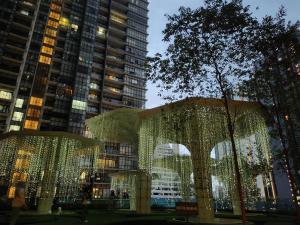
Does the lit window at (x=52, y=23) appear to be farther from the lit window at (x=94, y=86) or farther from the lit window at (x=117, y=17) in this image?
the lit window at (x=117, y=17)

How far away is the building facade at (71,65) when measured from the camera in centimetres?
4272

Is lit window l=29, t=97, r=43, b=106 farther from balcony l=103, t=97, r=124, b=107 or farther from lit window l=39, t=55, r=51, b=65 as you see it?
balcony l=103, t=97, r=124, b=107

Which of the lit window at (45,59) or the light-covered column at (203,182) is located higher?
the lit window at (45,59)

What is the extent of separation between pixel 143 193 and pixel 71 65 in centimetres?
3911

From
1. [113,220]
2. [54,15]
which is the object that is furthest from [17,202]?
[54,15]

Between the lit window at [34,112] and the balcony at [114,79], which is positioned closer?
the lit window at [34,112]

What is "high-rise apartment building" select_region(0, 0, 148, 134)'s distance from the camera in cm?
4266

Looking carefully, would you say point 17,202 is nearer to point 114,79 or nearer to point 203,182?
point 203,182

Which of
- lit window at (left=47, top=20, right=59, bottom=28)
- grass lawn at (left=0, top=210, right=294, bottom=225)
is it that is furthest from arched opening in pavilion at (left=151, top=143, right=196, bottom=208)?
lit window at (left=47, top=20, right=59, bottom=28)

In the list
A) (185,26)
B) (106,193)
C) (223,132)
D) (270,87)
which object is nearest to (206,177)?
(223,132)

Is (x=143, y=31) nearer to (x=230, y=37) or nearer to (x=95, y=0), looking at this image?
(x=95, y=0)

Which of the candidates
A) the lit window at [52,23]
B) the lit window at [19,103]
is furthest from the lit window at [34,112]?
the lit window at [52,23]

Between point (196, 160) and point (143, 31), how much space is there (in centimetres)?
5561

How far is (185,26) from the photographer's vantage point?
10.5 m
